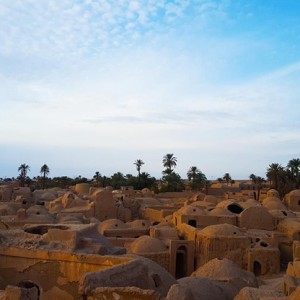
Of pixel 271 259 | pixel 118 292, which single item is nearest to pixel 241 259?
pixel 271 259

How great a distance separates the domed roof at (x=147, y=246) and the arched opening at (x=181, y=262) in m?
0.80

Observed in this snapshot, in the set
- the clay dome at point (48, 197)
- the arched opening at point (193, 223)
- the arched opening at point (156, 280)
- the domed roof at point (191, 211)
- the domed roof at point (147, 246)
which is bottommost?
the domed roof at point (147, 246)

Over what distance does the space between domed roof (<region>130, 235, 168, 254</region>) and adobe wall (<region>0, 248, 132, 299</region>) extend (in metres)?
8.10

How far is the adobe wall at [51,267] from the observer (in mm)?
11938

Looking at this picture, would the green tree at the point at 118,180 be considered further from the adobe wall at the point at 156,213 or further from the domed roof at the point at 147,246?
the domed roof at the point at 147,246

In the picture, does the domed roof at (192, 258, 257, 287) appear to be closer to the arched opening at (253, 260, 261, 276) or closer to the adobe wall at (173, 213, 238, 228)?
the arched opening at (253, 260, 261, 276)

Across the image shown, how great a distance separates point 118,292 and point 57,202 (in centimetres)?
2626

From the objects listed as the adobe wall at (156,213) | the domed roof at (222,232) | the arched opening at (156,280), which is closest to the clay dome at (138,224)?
the adobe wall at (156,213)

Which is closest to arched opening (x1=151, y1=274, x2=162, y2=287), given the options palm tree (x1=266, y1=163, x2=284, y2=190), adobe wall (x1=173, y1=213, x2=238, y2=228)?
adobe wall (x1=173, y1=213, x2=238, y2=228)

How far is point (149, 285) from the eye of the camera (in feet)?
37.0

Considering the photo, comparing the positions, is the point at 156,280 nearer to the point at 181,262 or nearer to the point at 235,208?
the point at 181,262

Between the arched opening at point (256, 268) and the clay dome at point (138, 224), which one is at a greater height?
the clay dome at point (138, 224)

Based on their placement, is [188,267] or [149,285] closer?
[149,285]

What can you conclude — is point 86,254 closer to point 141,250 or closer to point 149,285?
point 149,285
